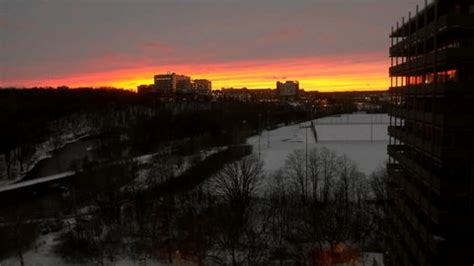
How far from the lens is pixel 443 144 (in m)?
12.2

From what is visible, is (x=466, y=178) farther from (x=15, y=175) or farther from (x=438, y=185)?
(x=15, y=175)

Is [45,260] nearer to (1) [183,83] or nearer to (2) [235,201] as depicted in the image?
(2) [235,201]

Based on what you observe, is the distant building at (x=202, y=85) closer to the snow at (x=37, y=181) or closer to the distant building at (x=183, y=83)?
the distant building at (x=183, y=83)

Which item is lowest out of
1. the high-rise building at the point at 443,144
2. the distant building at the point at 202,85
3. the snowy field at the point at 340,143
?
the snowy field at the point at 340,143

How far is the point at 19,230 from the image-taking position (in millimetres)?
21781

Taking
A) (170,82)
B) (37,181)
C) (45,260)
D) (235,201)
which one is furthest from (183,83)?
(45,260)

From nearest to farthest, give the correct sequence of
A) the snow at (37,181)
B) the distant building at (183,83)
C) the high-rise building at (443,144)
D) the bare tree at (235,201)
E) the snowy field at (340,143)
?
the high-rise building at (443,144), the bare tree at (235,201), the snow at (37,181), the snowy field at (340,143), the distant building at (183,83)

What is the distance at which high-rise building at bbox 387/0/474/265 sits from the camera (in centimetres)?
1159

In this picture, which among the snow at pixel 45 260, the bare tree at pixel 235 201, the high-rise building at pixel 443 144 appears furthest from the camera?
the bare tree at pixel 235 201

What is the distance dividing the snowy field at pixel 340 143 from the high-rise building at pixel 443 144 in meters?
21.0

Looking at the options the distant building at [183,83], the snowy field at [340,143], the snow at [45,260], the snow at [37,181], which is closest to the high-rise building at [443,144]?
the snow at [45,260]

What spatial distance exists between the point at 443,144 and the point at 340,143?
43567mm

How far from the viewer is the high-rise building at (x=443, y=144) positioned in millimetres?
11586

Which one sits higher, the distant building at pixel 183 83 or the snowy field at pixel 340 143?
the distant building at pixel 183 83
